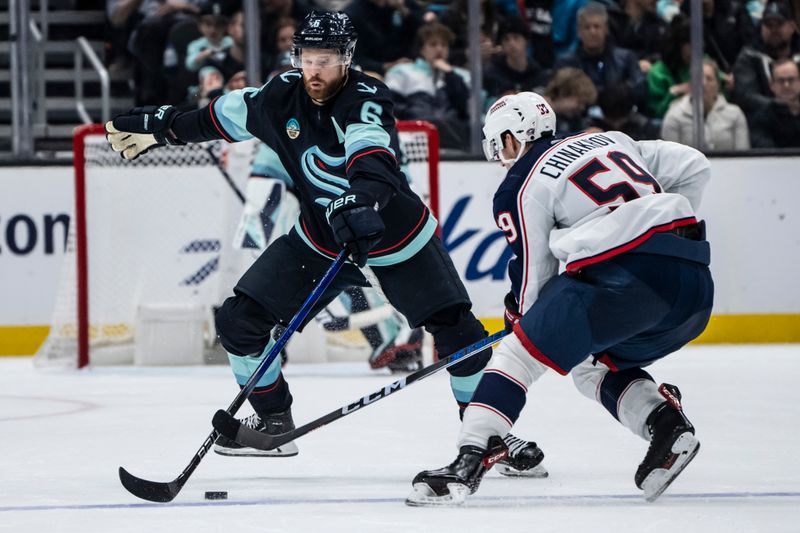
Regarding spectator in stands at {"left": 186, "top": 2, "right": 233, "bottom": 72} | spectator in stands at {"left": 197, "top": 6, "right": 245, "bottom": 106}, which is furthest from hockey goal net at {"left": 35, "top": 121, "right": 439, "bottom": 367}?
spectator in stands at {"left": 186, "top": 2, "right": 233, "bottom": 72}

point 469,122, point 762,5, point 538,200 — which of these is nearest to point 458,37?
point 469,122

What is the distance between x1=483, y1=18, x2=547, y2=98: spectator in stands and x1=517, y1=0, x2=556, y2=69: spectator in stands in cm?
5

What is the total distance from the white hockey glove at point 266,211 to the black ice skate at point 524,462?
286 centimetres

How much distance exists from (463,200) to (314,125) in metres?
3.43

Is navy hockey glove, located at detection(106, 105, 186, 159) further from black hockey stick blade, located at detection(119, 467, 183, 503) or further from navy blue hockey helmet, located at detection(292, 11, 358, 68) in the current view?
black hockey stick blade, located at detection(119, 467, 183, 503)

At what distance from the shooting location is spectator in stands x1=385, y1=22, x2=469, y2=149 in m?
6.77

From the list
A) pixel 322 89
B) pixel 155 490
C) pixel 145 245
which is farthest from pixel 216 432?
pixel 145 245

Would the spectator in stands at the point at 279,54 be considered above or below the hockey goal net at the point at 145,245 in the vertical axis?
above

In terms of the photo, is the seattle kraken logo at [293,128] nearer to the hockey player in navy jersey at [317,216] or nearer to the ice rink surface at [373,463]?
the hockey player in navy jersey at [317,216]

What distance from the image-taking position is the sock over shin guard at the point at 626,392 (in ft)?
9.68

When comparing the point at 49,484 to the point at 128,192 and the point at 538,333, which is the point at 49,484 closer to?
the point at 538,333

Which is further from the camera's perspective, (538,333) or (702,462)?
(702,462)

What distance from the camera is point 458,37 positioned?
22.4ft

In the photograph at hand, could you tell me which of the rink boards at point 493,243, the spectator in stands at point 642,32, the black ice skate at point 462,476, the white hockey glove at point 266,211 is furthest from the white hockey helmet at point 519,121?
the spectator in stands at point 642,32
